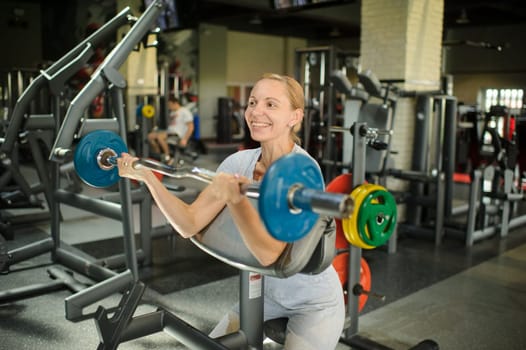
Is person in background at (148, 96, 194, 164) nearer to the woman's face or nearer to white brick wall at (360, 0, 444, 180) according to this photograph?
white brick wall at (360, 0, 444, 180)

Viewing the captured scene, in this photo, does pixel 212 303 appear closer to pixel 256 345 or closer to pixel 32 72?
pixel 256 345

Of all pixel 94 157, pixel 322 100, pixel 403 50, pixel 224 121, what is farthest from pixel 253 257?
pixel 224 121

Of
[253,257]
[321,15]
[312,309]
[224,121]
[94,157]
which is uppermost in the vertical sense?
[321,15]

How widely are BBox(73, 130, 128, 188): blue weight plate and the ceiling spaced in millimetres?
7984

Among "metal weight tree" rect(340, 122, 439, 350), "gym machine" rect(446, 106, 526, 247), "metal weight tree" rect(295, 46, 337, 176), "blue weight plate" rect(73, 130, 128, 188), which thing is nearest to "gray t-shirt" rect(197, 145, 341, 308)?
"blue weight plate" rect(73, 130, 128, 188)

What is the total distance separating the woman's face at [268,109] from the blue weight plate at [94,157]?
20.1 inches

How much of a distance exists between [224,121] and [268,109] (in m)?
11.2

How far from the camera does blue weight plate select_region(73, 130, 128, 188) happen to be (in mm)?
1638

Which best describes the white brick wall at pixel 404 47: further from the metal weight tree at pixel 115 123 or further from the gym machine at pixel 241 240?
the gym machine at pixel 241 240

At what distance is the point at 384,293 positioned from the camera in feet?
11.1

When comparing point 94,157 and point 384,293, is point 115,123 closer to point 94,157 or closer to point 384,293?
point 94,157

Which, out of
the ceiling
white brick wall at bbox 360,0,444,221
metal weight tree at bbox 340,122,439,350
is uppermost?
the ceiling

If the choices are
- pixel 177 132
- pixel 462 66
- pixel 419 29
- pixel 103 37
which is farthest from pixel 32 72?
pixel 462 66

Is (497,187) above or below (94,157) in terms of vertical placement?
below
